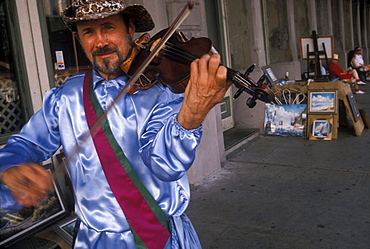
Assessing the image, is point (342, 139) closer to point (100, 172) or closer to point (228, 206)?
point (228, 206)

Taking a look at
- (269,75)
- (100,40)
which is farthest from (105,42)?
(269,75)

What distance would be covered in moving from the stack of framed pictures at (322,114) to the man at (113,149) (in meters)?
5.08

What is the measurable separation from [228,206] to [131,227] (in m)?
2.58

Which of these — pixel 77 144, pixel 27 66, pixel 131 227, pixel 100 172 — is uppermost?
pixel 27 66

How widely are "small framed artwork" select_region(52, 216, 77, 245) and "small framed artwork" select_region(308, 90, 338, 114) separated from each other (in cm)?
452

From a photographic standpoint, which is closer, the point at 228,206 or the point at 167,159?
the point at 167,159

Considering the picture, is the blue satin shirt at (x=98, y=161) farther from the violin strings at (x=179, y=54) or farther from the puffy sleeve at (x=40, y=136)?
the violin strings at (x=179, y=54)

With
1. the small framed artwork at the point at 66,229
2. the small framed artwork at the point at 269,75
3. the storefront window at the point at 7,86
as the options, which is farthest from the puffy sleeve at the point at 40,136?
the small framed artwork at the point at 269,75

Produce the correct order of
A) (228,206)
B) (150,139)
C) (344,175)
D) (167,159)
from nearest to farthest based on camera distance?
(167,159) < (150,139) < (228,206) < (344,175)

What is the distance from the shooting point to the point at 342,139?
20.4 ft

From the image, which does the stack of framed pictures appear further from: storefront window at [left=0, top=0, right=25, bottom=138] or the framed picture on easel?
storefront window at [left=0, top=0, right=25, bottom=138]

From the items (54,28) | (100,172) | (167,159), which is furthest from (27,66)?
(167,159)

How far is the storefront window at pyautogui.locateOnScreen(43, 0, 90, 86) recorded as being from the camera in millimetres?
3480

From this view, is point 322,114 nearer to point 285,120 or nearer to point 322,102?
point 322,102
